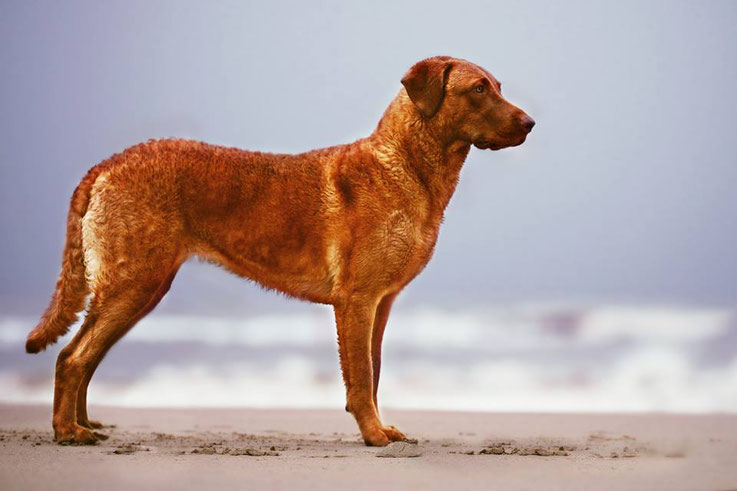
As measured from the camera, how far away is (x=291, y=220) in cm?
602

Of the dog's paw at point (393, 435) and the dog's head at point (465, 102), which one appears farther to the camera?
the dog's paw at point (393, 435)

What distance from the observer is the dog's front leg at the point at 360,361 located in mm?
5867

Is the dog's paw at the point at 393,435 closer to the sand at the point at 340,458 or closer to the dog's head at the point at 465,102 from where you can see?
the sand at the point at 340,458

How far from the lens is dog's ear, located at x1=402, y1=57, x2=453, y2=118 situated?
5945 mm

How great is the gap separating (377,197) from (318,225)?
0.44 metres

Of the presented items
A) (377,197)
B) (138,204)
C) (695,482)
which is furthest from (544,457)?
(138,204)

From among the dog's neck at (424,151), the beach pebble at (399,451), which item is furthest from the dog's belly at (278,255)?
the beach pebble at (399,451)

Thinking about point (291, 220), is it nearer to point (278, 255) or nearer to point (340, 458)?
point (278, 255)

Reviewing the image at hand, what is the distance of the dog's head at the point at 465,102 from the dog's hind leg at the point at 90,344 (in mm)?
2125

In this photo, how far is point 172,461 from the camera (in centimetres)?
512

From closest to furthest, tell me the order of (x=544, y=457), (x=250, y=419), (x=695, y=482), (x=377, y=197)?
(x=695, y=482), (x=544, y=457), (x=377, y=197), (x=250, y=419)

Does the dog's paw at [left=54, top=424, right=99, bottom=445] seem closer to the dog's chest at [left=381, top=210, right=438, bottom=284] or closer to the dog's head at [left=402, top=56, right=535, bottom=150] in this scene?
the dog's chest at [left=381, top=210, right=438, bottom=284]

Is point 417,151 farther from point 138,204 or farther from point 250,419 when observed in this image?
point 250,419

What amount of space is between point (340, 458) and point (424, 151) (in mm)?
2113
